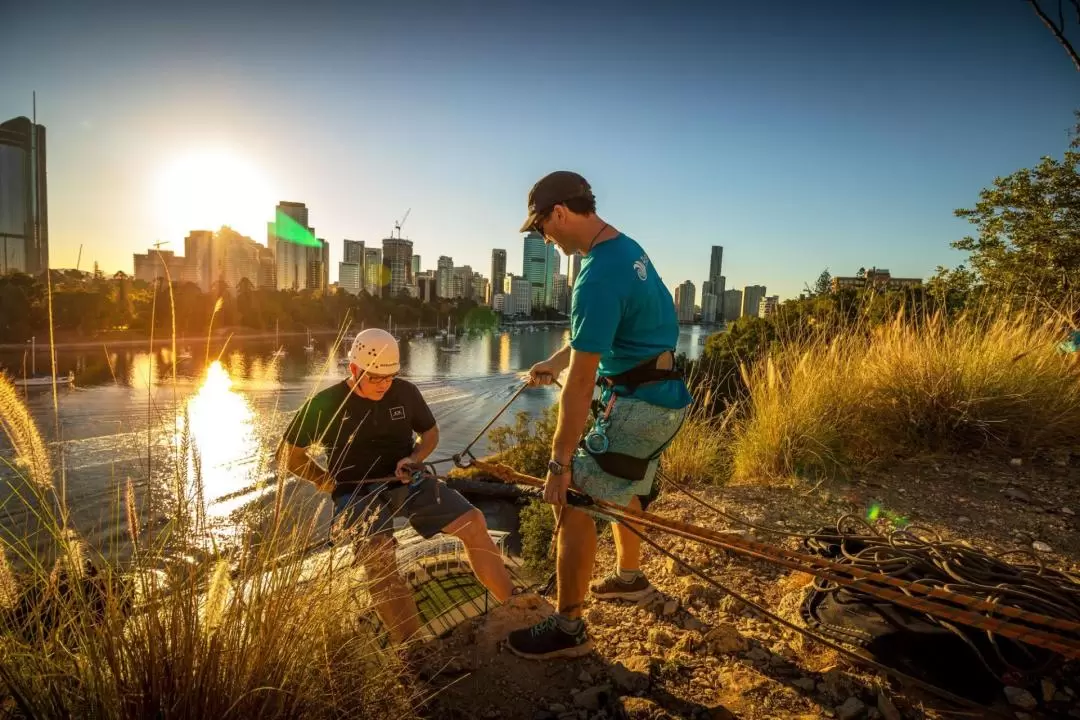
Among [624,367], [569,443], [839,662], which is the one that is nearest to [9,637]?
[569,443]

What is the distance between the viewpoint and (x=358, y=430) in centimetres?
335

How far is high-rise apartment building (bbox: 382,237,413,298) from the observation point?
12888cm

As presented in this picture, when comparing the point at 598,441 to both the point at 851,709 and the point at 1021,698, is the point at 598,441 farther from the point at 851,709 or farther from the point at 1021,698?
the point at 1021,698

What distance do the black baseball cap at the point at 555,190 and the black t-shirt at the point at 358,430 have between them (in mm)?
1509

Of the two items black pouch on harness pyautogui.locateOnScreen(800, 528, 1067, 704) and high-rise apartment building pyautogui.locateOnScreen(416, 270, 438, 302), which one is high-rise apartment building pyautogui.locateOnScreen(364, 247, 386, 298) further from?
black pouch on harness pyautogui.locateOnScreen(800, 528, 1067, 704)

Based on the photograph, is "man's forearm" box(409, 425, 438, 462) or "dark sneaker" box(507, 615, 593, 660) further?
"man's forearm" box(409, 425, 438, 462)

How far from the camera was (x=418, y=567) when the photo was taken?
4.08 metres

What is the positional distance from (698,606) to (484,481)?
42.3 ft

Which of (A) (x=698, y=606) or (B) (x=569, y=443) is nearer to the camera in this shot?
(B) (x=569, y=443)

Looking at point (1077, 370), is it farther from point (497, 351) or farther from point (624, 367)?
point (497, 351)

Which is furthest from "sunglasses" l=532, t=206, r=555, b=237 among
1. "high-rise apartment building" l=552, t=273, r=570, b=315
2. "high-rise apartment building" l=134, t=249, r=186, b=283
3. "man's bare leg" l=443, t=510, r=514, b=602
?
"high-rise apartment building" l=552, t=273, r=570, b=315

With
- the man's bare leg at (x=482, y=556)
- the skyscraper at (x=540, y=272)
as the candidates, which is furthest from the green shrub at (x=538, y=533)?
the skyscraper at (x=540, y=272)

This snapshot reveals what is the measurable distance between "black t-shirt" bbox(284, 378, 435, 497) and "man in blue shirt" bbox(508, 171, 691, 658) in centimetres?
137

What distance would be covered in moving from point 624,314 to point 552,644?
1.62 metres
